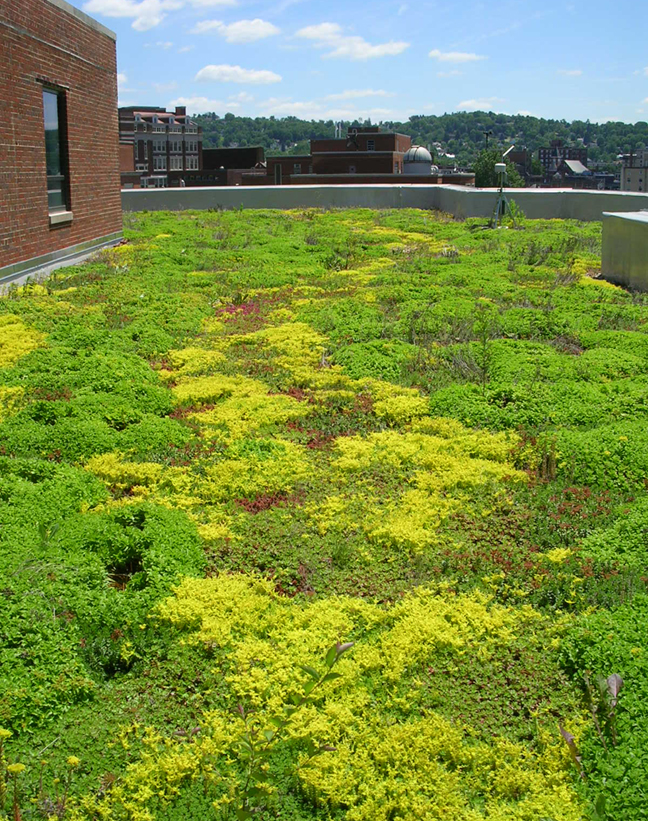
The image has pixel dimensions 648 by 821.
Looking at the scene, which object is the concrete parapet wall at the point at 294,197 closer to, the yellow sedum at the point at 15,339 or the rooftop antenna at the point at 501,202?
the rooftop antenna at the point at 501,202

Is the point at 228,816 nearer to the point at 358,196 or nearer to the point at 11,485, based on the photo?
the point at 11,485

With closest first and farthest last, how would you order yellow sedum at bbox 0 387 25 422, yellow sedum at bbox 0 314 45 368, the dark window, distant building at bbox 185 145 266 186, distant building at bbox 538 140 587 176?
yellow sedum at bbox 0 387 25 422
yellow sedum at bbox 0 314 45 368
the dark window
distant building at bbox 185 145 266 186
distant building at bbox 538 140 587 176

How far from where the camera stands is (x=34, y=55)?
14070mm

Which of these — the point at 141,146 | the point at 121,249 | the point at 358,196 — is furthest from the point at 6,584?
the point at 141,146

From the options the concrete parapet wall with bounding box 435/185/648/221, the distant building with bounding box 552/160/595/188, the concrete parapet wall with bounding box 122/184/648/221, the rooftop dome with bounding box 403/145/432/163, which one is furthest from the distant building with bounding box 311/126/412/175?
the distant building with bounding box 552/160/595/188

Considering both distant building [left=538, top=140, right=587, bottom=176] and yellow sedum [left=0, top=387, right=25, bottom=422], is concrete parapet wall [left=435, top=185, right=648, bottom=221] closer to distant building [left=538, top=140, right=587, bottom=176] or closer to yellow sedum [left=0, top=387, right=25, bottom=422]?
yellow sedum [left=0, top=387, right=25, bottom=422]

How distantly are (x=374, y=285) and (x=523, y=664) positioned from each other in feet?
33.1

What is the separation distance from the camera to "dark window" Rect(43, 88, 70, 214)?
599 inches

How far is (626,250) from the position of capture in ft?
45.7

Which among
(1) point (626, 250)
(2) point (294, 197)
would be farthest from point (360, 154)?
(1) point (626, 250)

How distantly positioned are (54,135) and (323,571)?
13.4 meters

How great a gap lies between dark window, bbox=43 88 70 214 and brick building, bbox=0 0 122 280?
0.06ft

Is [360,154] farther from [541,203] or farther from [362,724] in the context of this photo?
[362,724]

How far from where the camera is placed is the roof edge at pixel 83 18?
49.8 ft
